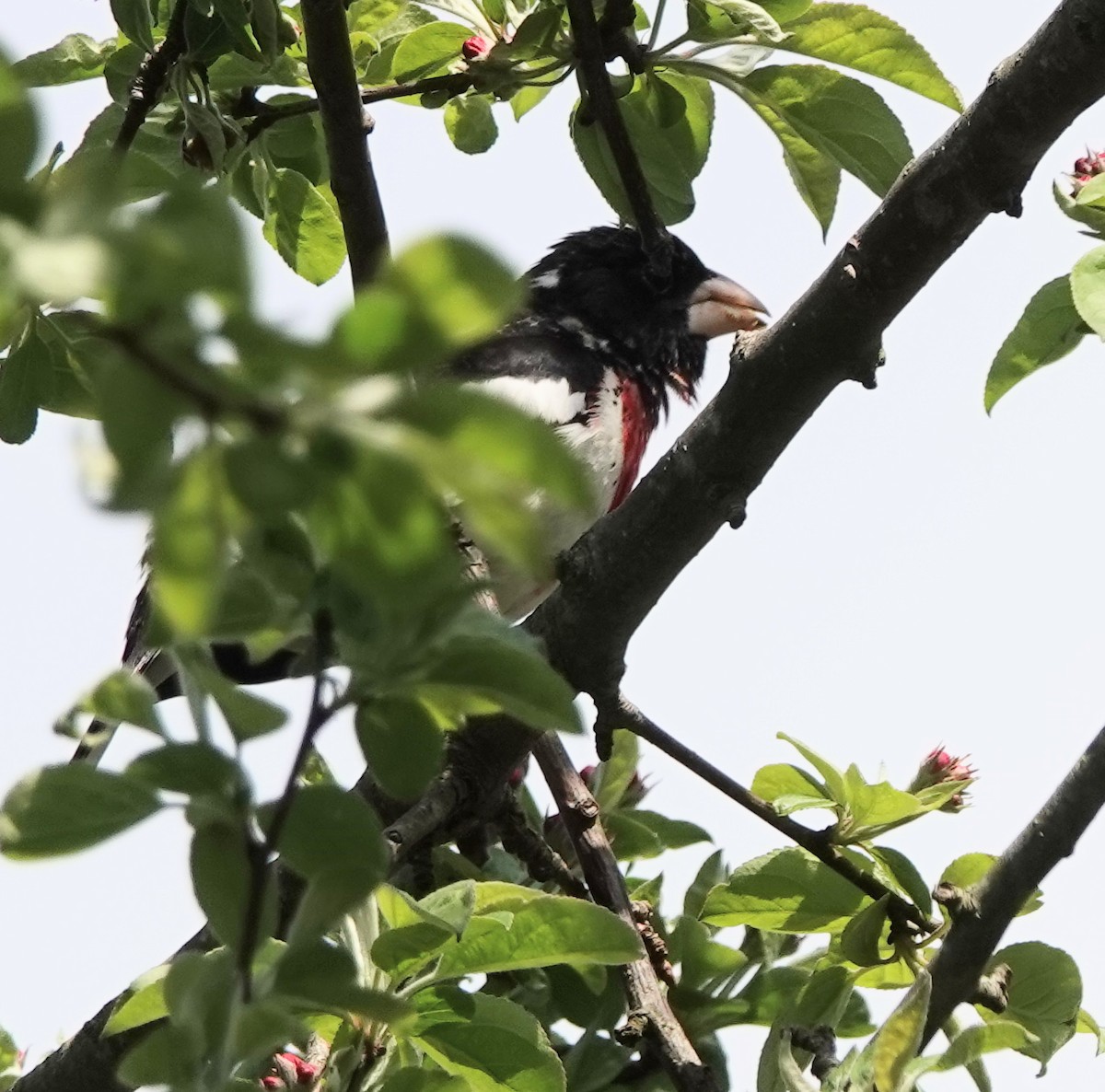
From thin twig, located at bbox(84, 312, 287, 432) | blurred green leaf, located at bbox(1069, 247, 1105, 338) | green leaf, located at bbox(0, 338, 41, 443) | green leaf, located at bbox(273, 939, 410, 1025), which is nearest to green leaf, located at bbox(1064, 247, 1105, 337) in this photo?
blurred green leaf, located at bbox(1069, 247, 1105, 338)

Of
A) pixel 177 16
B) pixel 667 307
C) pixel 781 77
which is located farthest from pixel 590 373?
pixel 177 16

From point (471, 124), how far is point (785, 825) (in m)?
1.26

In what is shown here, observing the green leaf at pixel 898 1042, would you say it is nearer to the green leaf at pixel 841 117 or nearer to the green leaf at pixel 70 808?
the green leaf at pixel 70 808

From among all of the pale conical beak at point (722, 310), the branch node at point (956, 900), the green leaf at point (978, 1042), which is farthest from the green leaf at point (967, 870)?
the pale conical beak at point (722, 310)

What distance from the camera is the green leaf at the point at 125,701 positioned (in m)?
0.83

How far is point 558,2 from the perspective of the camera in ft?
7.23

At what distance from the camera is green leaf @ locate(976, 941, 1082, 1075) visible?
6.09 ft

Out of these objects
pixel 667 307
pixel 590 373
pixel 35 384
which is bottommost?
pixel 35 384

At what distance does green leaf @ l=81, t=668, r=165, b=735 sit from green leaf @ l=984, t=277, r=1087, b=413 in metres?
1.36

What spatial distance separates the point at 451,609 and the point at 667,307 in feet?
12.3

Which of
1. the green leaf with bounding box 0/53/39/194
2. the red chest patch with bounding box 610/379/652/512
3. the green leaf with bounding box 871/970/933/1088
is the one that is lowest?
the green leaf with bounding box 871/970/933/1088

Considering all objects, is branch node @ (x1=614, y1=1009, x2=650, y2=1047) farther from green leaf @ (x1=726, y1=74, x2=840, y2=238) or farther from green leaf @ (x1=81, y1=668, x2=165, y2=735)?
green leaf @ (x1=81, y1=668, x2=165, y2=735)

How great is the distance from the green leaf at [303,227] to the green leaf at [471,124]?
25 cm

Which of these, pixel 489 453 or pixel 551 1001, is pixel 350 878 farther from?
pixel 551 1001
